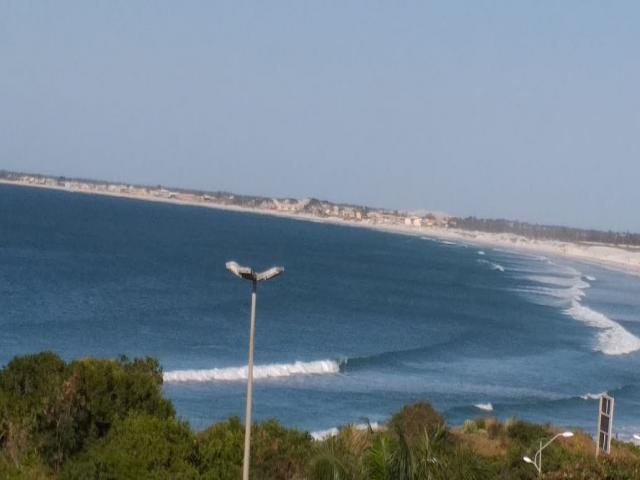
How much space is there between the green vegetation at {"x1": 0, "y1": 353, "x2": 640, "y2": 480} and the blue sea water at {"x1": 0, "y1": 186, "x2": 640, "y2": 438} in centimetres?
1188

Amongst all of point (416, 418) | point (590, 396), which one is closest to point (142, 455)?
point (416, 418)

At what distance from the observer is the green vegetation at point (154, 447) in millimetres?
13305

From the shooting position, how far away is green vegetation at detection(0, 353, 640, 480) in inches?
524

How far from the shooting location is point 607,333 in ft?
195

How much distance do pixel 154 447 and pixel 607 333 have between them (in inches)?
1892

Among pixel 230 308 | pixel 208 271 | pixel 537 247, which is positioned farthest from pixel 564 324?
pixel 537 247

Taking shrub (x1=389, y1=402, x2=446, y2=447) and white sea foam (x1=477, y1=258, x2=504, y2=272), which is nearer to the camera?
shrub (x1=389, y1=402, x2=446, y2=447)

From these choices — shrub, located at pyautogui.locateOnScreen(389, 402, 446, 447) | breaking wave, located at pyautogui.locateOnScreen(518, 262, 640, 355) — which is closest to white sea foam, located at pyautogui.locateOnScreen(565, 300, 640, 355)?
breaking wave, located at pyautogui.locateOnScreen(518, 262, 640, 355)

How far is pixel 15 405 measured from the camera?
17.5 metres

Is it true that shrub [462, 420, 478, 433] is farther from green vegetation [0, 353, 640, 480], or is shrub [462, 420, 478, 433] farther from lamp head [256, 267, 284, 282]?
lamp head [256, 267, 284, 282]

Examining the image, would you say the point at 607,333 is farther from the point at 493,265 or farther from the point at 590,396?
the point at 493,265

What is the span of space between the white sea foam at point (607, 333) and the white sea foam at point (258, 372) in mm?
16146

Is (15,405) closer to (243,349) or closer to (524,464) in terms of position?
(524,464)

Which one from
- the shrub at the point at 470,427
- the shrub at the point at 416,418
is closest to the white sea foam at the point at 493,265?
the shrub at the point at 470,427
